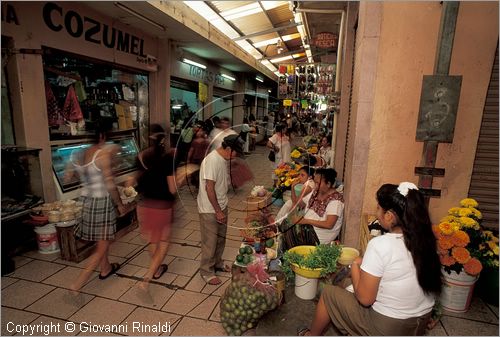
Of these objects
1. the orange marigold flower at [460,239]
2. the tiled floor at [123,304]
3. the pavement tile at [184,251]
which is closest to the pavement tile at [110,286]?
the tiled floor at [123,304]

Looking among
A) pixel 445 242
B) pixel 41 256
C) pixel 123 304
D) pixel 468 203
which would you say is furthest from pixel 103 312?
pixel 468 203

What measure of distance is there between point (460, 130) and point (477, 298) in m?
1.90

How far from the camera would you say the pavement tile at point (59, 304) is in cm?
295

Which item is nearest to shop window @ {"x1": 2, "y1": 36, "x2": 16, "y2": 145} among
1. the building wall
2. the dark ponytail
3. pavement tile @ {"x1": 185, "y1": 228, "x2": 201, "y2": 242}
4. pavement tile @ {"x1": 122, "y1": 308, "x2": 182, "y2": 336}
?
pavement tile @ {"x1": 185, "y1": 228, "x2": 201, "y2": 242}

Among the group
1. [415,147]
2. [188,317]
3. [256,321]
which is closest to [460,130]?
[415,147]

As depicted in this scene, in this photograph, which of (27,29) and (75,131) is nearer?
(27,29)

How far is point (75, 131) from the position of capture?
5527 mm

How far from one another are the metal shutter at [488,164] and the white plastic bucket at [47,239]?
5.28 meters

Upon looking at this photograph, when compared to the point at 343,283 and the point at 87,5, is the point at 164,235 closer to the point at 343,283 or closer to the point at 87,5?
the point at 343,283

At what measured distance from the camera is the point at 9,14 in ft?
13.3

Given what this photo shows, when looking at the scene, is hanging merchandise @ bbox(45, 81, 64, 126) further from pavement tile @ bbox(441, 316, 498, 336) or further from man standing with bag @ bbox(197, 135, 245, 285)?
pavement tile @ bbox(441, 316, 498, 336)

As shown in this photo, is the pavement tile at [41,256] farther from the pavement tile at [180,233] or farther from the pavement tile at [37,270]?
the pavement tile at [180,233]

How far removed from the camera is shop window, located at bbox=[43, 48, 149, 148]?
16.6 ft

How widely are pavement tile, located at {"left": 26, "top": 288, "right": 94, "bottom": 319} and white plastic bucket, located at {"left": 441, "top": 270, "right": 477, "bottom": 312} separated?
148 inches
